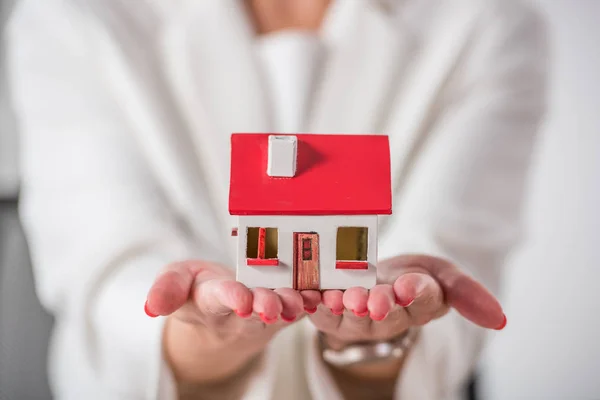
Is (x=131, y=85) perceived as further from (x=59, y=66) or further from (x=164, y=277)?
(x=164, y=277)

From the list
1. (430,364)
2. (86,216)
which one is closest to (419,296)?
(430,364)

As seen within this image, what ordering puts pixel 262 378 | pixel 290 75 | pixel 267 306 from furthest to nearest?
pixel 290 75, pixel 262 378, pixel 267 306

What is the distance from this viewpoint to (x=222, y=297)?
0.25 metres

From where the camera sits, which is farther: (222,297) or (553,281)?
(553,281)

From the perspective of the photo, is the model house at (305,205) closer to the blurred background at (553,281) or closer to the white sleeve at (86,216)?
the white sleeve at (86,216)

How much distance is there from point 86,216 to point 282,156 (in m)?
0.22

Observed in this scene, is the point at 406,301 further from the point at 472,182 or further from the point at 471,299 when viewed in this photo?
the point at 472,182

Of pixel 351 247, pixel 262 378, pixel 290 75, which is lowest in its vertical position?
pixel 262 378

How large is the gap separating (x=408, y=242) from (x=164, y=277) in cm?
23

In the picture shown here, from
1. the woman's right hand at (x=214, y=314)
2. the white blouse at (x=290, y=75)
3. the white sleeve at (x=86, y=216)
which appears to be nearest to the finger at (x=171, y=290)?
the woman's right hand at (x=214, y=314)

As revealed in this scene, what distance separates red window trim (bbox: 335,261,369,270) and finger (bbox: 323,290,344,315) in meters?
0.02

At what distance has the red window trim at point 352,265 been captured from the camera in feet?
0.96

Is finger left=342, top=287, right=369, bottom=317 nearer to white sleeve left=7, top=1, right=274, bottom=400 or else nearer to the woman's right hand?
the woman's right hand

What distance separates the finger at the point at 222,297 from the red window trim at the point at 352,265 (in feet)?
0.19
